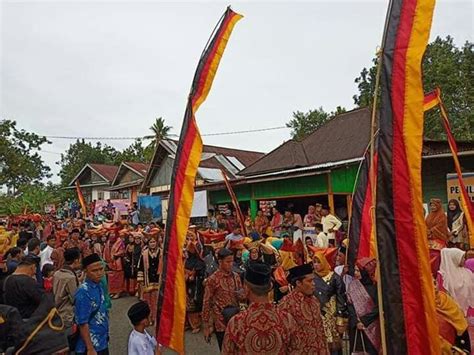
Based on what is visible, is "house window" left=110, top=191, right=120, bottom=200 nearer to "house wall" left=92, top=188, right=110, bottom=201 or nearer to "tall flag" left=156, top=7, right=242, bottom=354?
"house wall" left=92, top=188, right=110, bottom=201

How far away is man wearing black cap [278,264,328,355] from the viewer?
3.20 m

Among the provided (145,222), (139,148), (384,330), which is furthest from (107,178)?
(384,330)

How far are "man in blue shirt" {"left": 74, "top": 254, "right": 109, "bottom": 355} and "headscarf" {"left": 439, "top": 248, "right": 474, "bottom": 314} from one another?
12.6 ft

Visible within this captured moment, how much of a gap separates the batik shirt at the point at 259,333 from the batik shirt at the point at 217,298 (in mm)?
1812

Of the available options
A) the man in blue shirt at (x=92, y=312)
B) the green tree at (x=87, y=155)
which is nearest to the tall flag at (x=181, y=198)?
the man in blue shirt at (x=92, y=312)

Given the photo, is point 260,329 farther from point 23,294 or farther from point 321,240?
point 321,240

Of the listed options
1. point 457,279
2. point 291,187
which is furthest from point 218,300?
point 291,187

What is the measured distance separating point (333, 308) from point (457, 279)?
1.48 metres

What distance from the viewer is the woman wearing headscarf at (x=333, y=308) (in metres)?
4.69

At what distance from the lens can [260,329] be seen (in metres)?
2.72

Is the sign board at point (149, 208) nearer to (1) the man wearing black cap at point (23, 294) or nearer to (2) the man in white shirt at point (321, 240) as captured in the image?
(2) the man in white shirt at point (321, 240)

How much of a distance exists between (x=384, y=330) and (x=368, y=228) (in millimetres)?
2507

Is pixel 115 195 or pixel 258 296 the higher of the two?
pixel 115 195

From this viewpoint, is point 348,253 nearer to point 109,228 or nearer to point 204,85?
point 204,85
